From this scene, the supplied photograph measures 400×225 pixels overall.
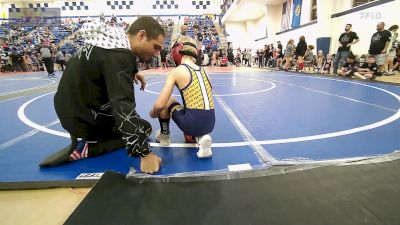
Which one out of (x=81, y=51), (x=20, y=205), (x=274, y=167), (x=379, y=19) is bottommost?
(x=20, y=205)

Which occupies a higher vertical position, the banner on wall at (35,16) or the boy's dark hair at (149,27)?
the banner on wall at (35,16)

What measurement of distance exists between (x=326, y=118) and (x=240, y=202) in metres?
2.05

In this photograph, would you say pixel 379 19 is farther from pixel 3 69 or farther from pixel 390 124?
pixel 3 69

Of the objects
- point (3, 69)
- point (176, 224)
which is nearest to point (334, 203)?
point (176, 224)

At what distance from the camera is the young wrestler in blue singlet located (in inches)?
76.2

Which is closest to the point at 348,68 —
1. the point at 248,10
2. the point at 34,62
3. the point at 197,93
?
the point at 197,93

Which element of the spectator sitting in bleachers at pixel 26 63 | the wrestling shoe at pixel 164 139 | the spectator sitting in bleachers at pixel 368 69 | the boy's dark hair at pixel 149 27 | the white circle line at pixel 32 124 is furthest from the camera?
the spectator sitting in bleachers at pixel 26 63

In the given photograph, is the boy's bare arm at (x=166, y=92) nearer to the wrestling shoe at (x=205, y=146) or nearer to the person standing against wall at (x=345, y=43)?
the wrestling shoe at (x=205, y=146)

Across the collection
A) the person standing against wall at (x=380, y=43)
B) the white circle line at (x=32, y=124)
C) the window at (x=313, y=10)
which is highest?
the window at (x=313, y=10)

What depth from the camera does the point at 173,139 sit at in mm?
2436

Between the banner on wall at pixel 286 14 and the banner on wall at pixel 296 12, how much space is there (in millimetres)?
898

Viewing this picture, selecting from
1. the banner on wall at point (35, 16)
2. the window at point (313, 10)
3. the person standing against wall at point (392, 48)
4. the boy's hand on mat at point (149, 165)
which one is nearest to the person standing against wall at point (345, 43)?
the person standing against wall at point (392, 48)

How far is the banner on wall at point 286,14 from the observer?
16219mm

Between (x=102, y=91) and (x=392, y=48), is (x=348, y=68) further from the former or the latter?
(x=102, y=91)
